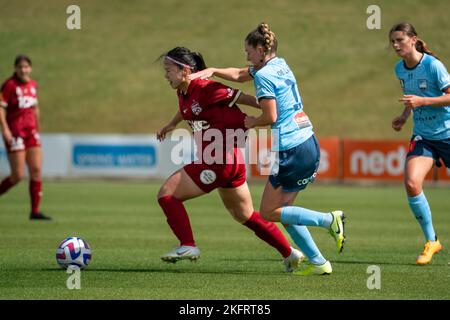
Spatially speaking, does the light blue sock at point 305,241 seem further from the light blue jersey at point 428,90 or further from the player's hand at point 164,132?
the light blue jersey at point 428,90

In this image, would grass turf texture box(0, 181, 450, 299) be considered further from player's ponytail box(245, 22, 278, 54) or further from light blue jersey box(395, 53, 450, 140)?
player's ponytail box(245, 22, 278, 54)

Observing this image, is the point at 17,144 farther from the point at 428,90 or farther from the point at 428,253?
the point at 428,253

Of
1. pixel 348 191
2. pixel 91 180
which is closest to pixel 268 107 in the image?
pixel 348 191

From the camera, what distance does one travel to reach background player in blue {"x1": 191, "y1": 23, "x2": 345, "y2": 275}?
27.0 ft

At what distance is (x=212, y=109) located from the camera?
8.92 m

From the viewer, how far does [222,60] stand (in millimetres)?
42812

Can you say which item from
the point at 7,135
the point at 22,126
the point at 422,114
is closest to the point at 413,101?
the point at 422,114

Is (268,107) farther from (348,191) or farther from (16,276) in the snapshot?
(348,191)

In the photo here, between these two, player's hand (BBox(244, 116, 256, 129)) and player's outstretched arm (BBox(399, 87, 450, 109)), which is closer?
player's hand (BBox(244, 116, 256, 129))

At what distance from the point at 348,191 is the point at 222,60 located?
67.5 feet

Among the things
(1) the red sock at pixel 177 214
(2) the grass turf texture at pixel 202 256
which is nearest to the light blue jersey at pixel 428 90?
(2) the grass turf texture at pixel 202 256

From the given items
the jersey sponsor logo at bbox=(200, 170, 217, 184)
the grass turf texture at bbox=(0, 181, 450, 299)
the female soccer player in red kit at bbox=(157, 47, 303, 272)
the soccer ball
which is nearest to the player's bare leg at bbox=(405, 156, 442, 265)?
the grass turf texture at bbox=(0, 181, 450, 299)

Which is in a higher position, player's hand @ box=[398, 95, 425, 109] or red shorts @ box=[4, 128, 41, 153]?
player's hand @ box=[398, 95, 425, 109]

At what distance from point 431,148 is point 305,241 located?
2146mm
